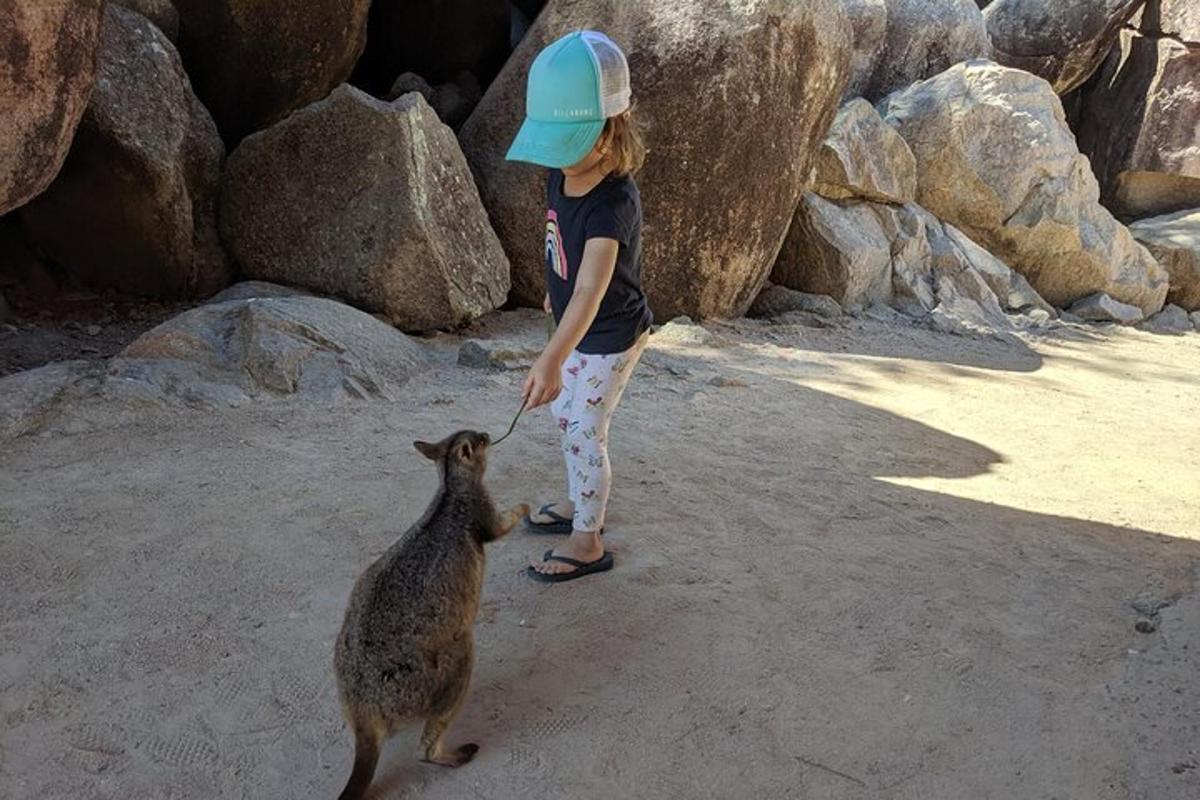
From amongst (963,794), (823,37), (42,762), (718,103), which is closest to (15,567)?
(42,762)

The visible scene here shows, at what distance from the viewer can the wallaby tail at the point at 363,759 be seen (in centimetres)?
203

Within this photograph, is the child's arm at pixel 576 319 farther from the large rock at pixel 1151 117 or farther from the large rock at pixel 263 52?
the large rock at pixel 1151 117

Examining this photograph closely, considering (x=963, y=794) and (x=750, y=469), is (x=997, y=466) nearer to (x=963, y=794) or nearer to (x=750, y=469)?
(x=750, y=469)

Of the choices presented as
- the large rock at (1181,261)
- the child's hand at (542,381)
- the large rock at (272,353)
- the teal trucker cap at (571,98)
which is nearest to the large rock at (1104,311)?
the large rock at (1181,261)

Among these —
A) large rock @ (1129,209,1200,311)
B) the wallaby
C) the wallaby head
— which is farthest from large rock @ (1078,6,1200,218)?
the wallaby

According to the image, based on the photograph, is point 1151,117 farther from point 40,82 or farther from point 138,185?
point 40,82

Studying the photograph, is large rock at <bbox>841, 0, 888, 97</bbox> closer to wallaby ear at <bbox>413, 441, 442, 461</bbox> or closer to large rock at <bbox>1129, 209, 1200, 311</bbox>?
large rock at <bbox>1129, 209, 1200, 311</bbox>

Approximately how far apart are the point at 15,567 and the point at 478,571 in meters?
→ 1.53

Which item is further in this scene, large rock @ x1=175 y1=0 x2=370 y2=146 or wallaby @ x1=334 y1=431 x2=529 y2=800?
large rock @ x1=175 y1=0 x2=370 y2=146

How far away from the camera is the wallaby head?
2594 millimetres

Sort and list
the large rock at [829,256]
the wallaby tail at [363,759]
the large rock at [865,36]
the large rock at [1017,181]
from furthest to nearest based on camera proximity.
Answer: the large rock at [865,36], the large rock at [1017,181], the large rock at [829,256], the wallaby tail at [363,759]

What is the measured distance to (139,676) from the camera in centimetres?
244

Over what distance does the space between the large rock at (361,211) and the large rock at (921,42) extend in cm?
696

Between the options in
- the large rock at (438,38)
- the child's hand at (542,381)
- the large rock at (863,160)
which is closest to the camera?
the child's hand at (542,381)
